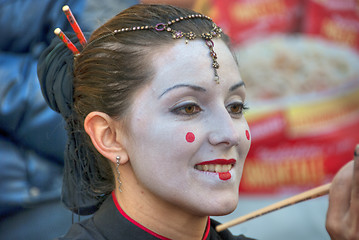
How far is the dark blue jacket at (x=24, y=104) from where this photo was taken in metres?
2.47

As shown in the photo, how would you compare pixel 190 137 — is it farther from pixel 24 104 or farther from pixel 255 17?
pixel 255 17

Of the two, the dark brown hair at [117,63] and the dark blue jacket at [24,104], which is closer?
the dark brown hair at [117,63]

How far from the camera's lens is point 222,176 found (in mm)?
1571

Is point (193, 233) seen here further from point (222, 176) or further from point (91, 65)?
point (91, 65)

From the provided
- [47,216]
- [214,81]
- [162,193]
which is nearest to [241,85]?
[214,81]

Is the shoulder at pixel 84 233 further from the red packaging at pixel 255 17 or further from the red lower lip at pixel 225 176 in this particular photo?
the red packaging at pixel 255 17

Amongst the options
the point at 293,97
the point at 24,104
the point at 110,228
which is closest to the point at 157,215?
the point at 110,228

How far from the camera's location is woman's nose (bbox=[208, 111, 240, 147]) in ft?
5.08

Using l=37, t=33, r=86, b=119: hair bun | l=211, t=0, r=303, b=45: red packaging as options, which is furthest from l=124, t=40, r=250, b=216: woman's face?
l=211, t=0, r=303, b=45: red packaging

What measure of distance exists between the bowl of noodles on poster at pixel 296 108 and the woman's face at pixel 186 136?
1476mm

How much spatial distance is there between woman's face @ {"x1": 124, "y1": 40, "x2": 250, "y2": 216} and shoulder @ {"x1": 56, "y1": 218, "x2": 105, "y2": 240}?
21cm

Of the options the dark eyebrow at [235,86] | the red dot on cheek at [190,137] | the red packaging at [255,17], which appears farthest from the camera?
the red packaging at [255,17]

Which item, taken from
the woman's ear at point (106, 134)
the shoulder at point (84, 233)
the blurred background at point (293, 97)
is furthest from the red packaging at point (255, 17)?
the shoulder at point (84, 233)

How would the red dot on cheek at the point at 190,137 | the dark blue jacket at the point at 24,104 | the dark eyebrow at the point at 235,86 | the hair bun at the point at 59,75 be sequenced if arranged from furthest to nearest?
the dark blue jacket at the point at 24,104
the hair bun at the point at 59,75
the dark eyebrow at the point at 235,86
the red dot on cheek at the point at 190,137
